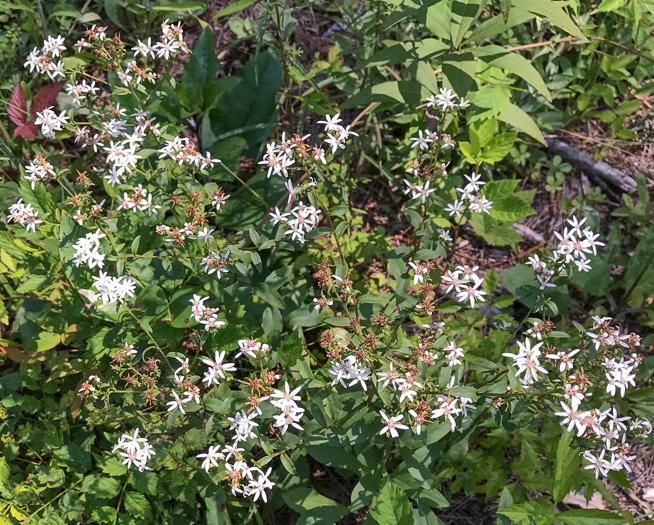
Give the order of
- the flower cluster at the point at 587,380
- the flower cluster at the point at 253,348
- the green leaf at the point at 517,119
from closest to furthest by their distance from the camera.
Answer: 1. the flower cluster at the point at 587,380
2. the flower cluster at the point at 253,348
3. the green leaf at the point at 517,119

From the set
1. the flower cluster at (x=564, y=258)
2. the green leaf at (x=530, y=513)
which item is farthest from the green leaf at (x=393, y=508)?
the flower cluster at (x=564, y=258)

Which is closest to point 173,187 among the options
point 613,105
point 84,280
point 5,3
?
point 84,280

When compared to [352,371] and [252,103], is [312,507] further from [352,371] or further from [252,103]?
[252,103]

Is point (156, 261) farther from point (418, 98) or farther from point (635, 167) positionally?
point (635, 167)

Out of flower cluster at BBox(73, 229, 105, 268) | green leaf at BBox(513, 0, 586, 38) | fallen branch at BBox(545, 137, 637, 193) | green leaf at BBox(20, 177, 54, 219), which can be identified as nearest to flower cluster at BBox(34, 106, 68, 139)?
green leaf at BBox(20, 177, 54, 219)

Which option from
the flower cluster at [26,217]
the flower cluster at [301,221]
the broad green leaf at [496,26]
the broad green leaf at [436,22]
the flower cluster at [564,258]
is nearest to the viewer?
the flower cluster at [564,258]

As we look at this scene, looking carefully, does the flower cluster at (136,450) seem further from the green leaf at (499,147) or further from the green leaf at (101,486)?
the green leaf at (499,147)

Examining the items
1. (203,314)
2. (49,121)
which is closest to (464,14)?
(203,314)
